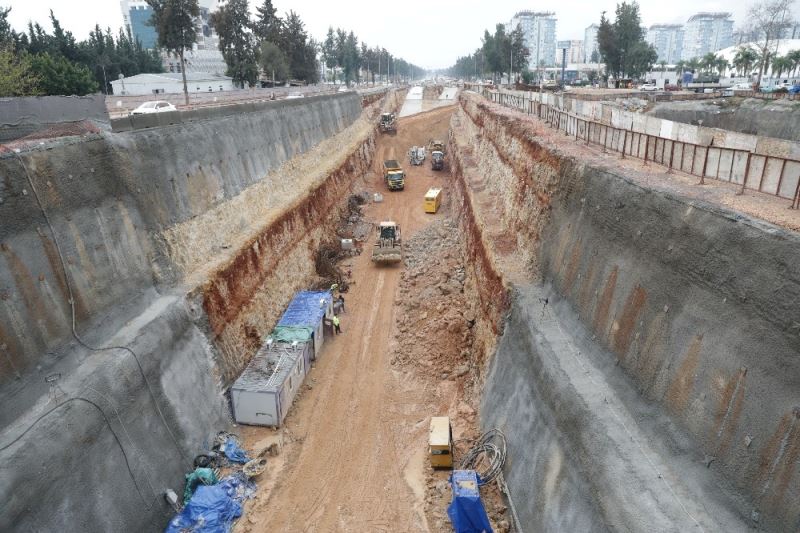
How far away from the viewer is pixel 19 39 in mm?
51125

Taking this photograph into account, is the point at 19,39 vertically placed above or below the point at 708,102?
above

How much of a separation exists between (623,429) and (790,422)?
320 cm

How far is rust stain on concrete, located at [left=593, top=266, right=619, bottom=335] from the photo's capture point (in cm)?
1314

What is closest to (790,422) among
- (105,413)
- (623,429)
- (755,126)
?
(623,429)

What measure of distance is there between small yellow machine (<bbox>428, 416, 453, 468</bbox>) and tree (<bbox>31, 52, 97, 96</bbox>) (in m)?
34.5

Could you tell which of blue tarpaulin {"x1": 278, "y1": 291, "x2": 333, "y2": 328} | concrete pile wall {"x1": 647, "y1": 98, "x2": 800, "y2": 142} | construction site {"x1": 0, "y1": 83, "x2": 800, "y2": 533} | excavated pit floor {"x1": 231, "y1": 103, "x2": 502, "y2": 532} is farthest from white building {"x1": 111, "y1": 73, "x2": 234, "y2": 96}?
concrete pile wall {"x1": 647, "y1": 98, "x2": 800, "y2": 142}

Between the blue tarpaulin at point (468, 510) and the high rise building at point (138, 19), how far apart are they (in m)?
153

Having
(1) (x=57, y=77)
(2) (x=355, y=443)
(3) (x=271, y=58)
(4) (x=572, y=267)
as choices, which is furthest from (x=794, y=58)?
(1) (x=57, y=77)

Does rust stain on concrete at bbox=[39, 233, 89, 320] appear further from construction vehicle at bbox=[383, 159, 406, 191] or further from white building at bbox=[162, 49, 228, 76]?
white building at bbox=[162, 49, 228, 76]

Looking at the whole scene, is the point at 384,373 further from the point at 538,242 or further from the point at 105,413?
the point at 105,413

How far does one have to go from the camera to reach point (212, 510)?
13430 millimetres

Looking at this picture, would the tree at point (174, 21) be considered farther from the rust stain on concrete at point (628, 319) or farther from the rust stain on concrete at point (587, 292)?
the rust stain on concrete at point (628, 319)

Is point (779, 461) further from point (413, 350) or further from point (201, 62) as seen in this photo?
point (201, 62)

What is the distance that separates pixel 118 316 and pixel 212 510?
6390mm
